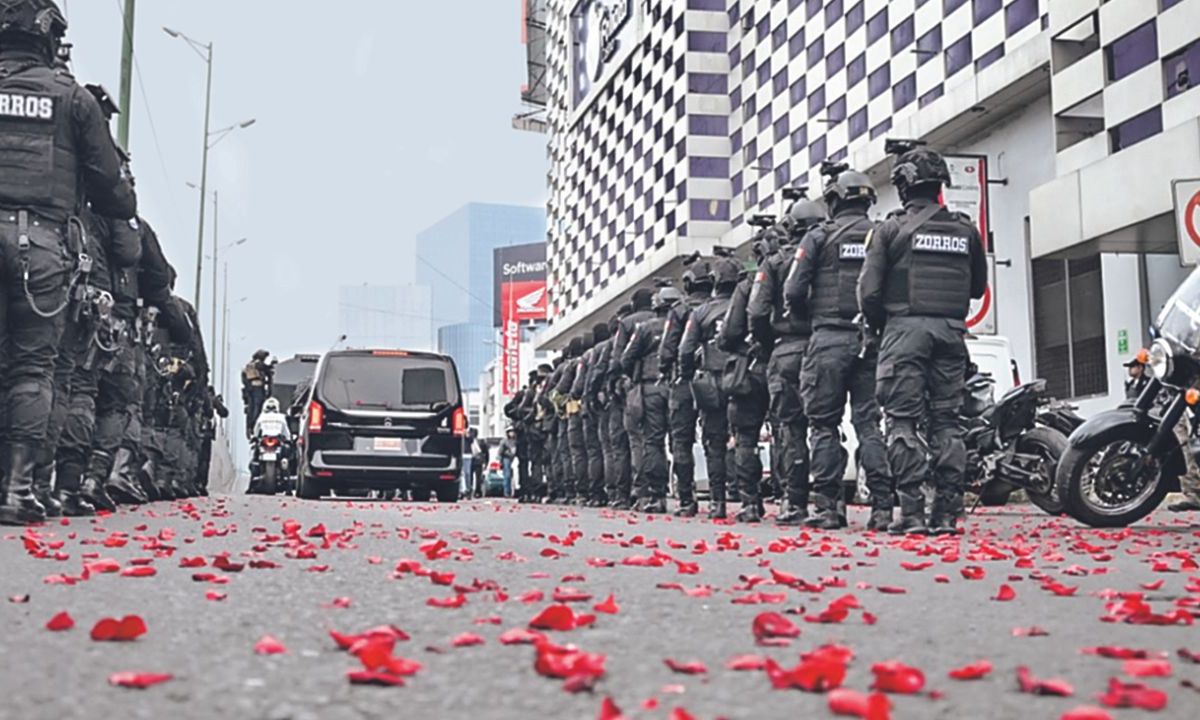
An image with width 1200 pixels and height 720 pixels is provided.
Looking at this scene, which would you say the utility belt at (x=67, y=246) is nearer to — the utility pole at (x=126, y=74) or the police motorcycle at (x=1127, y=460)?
the police motorcycle at (x=1127, y=460)

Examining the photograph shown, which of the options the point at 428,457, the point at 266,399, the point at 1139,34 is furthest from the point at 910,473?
the point at 266,399

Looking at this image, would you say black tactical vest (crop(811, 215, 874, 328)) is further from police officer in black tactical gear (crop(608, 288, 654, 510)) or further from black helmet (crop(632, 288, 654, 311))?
black helmet (crop(632, 288, 654, 311))

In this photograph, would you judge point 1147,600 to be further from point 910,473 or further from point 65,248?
point 65,248

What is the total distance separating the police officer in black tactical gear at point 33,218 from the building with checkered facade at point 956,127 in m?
11.5

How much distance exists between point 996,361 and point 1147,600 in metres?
10.2

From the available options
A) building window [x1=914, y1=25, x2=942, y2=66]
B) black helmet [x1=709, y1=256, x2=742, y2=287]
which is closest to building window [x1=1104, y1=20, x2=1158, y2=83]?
building window [x1=914, y1=25, x2=942, y2=66]

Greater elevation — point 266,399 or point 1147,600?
point 266,399

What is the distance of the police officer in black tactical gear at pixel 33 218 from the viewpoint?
7.25m

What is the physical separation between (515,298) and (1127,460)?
8295 centimetres

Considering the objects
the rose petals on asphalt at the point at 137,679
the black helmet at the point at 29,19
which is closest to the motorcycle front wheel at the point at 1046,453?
the black helmet at the point at 29,19

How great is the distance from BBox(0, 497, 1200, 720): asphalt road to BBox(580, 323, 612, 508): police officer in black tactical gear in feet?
27.6

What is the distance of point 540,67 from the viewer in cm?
7050

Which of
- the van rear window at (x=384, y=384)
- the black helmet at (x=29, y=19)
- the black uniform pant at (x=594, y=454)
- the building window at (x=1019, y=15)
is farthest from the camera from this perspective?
the building window at (x=1019, y=15)

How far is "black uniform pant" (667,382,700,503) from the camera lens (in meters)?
12.5
